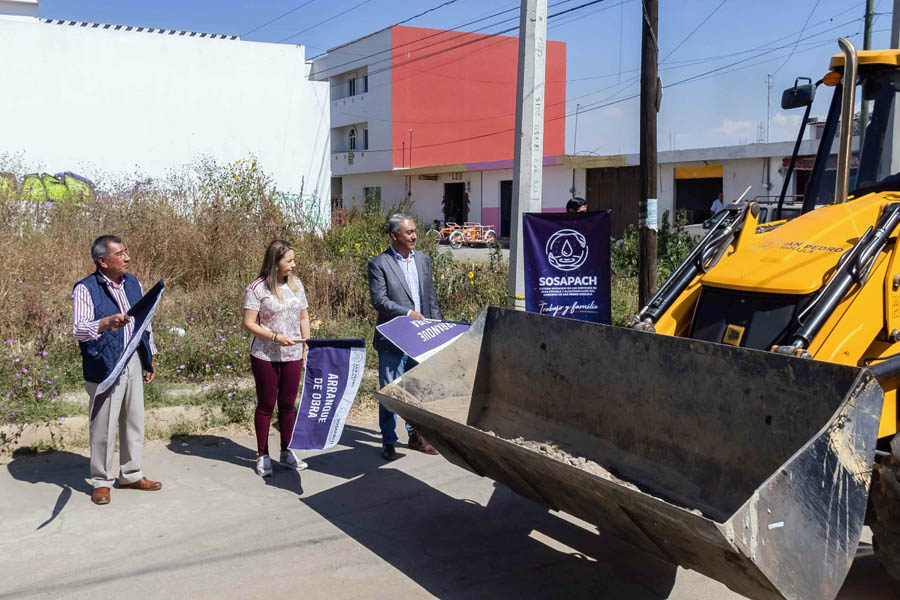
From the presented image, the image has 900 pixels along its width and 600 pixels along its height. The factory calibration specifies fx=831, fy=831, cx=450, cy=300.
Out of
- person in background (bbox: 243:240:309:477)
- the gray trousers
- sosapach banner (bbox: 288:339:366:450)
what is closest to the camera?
the gray trousers

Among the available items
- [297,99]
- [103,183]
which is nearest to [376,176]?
[297,99]

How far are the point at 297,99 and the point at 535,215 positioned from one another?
53.0 ft

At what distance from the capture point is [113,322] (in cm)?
564

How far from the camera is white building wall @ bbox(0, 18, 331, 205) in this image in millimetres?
19844

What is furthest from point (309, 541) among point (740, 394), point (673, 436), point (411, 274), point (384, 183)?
point (384, 183)

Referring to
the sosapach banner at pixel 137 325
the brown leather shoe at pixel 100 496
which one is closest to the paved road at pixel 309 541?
the brown leather shoe at pixel 100 496

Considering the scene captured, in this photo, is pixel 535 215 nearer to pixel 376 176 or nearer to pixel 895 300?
pixel 895 300

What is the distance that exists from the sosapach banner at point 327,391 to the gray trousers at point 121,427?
1126mm

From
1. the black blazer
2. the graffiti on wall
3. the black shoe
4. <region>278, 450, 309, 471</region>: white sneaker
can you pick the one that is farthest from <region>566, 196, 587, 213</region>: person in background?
the graffiti on wall

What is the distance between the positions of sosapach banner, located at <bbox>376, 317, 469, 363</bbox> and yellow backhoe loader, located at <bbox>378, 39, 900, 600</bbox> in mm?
472

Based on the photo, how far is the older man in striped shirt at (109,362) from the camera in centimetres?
573

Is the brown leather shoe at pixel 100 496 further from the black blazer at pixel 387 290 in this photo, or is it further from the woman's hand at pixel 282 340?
the black blazer at pixel 387 290

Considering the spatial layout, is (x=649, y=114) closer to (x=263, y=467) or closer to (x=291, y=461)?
(x=291, y=461)

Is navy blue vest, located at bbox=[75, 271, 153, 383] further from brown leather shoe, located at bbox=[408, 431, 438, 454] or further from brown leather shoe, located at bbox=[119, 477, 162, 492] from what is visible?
brown leather shoe, located at bbox=[408, 431, 438, 454]
